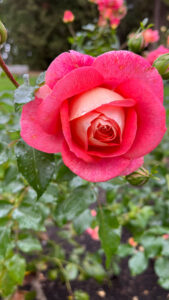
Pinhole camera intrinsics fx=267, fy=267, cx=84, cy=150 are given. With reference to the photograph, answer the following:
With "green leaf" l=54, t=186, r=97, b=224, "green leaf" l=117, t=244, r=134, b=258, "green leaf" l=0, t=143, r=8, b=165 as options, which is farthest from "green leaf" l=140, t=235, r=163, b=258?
"green leaf" l=0, t=143, r=8, b=165

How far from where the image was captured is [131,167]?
365mm

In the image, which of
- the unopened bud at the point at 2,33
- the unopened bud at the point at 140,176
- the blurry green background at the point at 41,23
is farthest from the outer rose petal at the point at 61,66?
the blurry green background at the point at 41,23

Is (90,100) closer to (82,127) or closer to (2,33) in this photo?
(82,127)

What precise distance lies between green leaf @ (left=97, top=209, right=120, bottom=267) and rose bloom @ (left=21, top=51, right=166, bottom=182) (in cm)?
31

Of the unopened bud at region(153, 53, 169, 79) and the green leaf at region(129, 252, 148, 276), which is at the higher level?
the unopened bud at region(153, 53, 169, 79)

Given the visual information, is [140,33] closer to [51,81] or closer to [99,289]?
[51,81]

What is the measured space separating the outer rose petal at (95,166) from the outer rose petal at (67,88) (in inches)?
1.7

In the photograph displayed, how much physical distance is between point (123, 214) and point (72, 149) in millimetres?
998

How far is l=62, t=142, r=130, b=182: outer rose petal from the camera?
1.05ft

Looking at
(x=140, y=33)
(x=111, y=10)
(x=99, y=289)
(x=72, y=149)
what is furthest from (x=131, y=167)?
(x=111, y=10)

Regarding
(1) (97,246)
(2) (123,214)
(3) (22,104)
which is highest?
(3) (22,104)

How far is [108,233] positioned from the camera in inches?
23.5

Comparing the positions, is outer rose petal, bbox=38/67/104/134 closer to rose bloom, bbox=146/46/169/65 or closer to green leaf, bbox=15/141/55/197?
green leaf, bbox=15/141/55/197

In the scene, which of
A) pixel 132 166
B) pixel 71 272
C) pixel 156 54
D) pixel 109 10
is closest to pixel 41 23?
pixel 109 10
